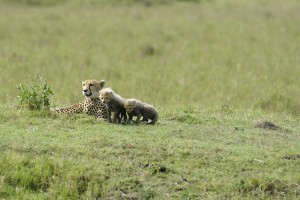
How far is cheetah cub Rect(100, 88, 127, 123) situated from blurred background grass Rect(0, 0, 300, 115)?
8.26ft

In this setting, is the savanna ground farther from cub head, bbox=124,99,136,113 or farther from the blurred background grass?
cub head, bbox=124,99,136,113

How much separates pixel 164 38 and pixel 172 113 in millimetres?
13547

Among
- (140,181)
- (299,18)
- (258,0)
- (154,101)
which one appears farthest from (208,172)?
(258,0)

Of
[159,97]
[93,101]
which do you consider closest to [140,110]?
[93,101]

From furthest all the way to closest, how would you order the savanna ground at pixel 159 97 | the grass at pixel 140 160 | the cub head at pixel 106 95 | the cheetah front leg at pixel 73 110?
the cheetah front leg at pixel 73 110
the cub head at pixel 106 95
the savanna ground at pixel 159 97
the grass at pixel 140 160

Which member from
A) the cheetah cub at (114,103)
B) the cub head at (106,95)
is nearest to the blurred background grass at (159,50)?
the cheetah cub at (114,103)

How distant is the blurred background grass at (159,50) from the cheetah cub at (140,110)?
107 inches

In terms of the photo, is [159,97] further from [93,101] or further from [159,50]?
[159,50]

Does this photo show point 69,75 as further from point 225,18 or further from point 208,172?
point 225,18

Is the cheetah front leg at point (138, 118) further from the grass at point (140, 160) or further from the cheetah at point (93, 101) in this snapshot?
the cheetah at point (93, 101)

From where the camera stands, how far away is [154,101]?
14.9 m

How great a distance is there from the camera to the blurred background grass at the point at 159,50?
52.5 ft

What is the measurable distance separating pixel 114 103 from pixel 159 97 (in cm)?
556

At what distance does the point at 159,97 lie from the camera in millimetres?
15500
